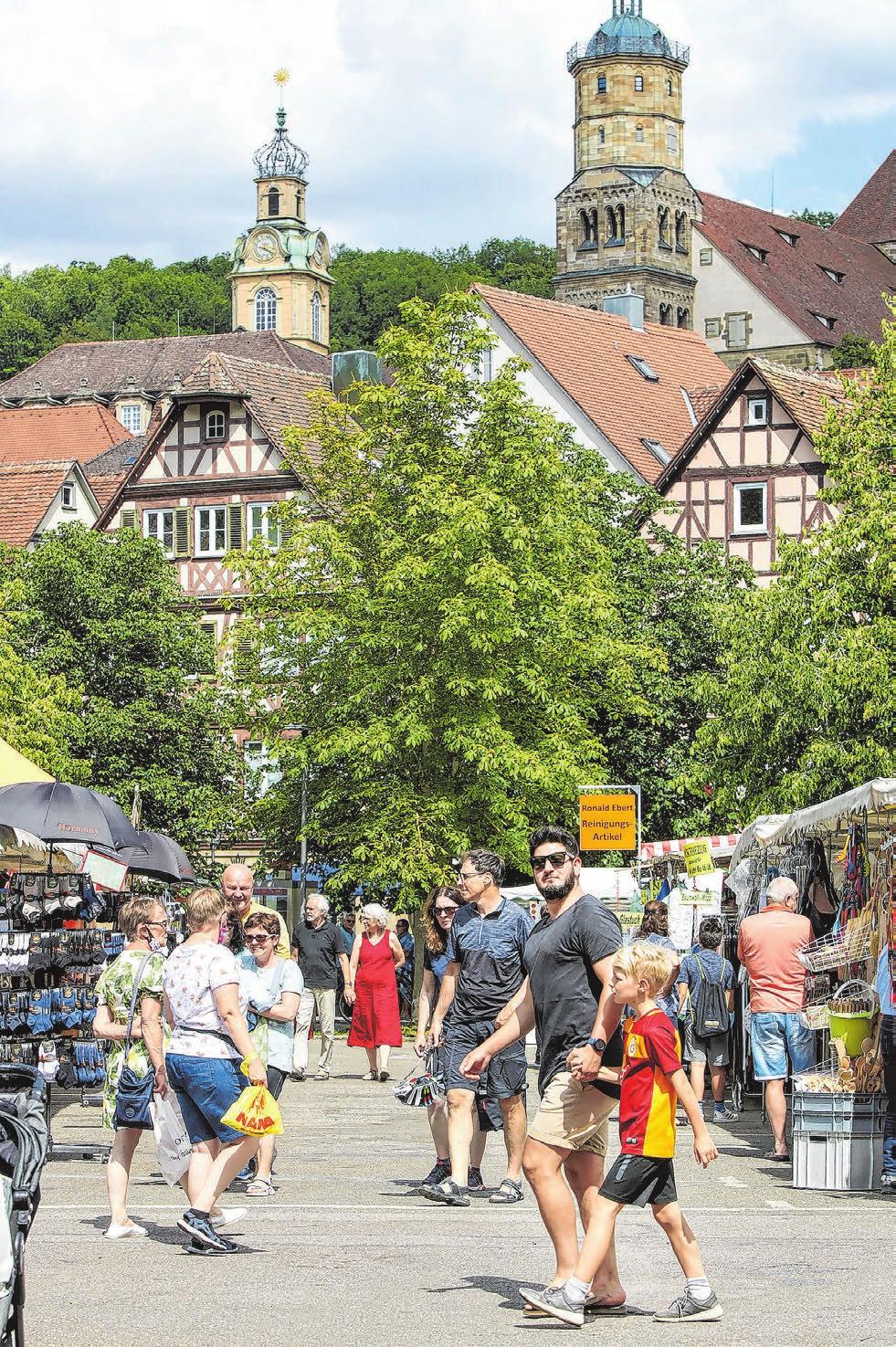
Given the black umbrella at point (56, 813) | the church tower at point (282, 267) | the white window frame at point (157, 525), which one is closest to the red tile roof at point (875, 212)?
the church tower at point (282, 267)

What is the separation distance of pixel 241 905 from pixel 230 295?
13347 centimetres

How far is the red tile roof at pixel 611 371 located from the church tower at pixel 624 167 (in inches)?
2380

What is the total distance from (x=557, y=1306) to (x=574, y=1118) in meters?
0.74

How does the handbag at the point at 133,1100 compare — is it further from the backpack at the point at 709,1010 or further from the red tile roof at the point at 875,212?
the red tile roof at the point at 875,212

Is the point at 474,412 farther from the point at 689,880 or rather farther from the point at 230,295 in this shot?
the point at 230,295

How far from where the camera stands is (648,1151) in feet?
28.3

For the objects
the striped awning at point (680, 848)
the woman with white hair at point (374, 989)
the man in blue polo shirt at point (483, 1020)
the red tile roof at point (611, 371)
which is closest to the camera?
the man in blue polo shirt at point (483, 1020)

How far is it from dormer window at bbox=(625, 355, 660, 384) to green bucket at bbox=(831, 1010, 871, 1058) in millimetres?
48854

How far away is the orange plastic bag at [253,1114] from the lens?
33.5ft

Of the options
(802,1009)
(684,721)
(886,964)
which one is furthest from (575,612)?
(886,964)

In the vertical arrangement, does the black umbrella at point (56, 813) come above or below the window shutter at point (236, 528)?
below

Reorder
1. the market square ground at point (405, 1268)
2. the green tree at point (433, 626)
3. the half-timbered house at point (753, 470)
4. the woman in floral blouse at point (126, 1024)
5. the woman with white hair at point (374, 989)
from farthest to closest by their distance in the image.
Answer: the half-timbered house at point (753, 470) → the green tree at point (433, 626) → the woman with white hair at point (374, 989) → the woman in floral blouse at point (126, 1024) → the market square ground at point (405, 1268)

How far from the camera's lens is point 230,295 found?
471 feet

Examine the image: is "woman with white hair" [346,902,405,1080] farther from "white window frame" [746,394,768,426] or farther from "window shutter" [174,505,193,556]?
"window shutter" [174,505,193,556]
